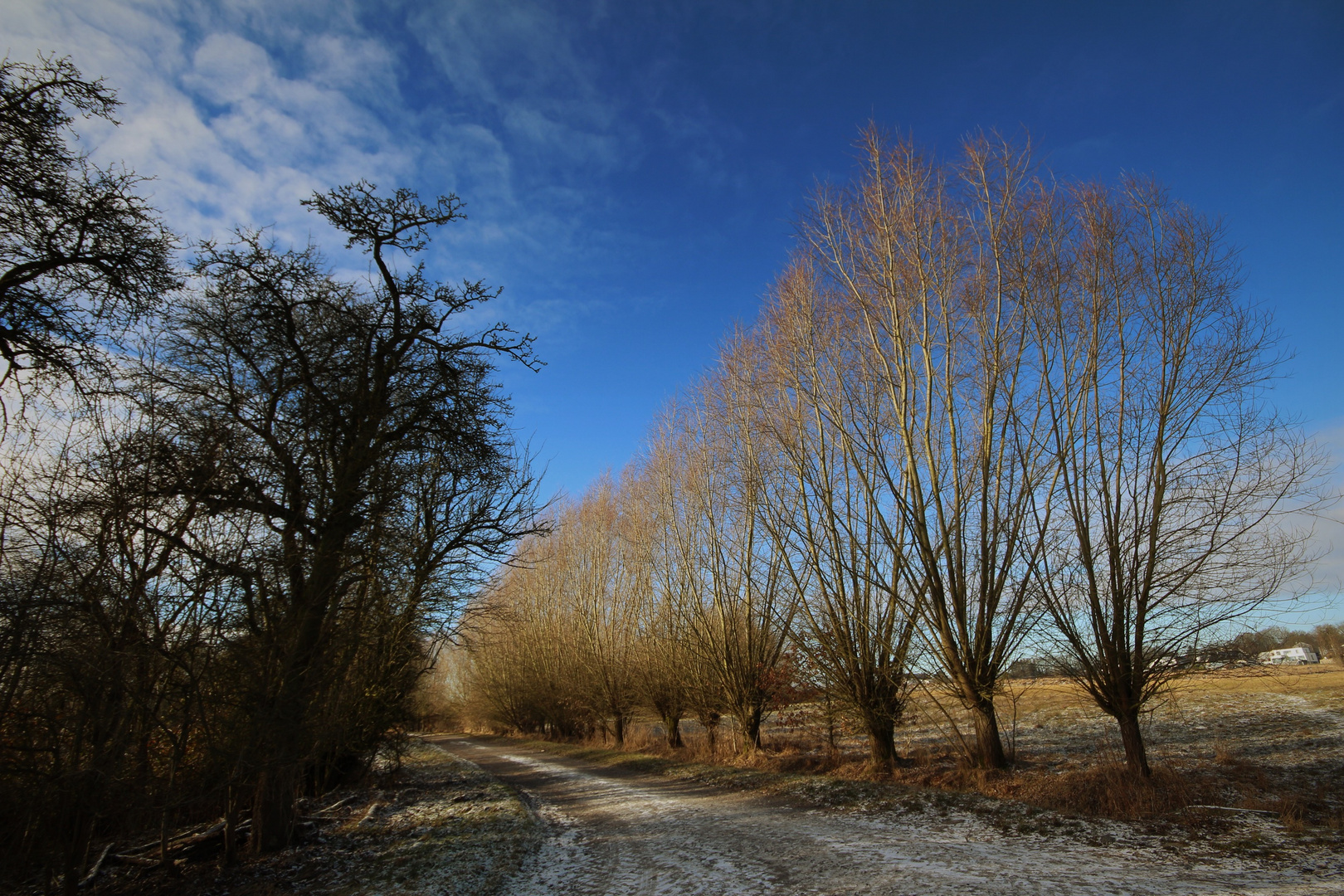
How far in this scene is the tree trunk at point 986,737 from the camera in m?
10.0

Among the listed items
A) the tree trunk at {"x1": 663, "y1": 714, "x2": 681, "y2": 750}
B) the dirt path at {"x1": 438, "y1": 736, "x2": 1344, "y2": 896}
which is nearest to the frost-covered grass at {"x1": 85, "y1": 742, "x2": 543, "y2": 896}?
the dirt path at {"x1": 438, "y1": 736, "x2": 1344, "y2": 896}

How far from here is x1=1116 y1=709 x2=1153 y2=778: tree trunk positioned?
8.47m

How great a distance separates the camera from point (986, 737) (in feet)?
33.3

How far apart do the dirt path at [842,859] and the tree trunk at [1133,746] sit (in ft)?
6.25

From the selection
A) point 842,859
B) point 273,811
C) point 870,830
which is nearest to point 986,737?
point 870,830

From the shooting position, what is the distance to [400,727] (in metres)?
13.4

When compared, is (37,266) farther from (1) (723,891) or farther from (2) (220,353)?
(1) (723,891)

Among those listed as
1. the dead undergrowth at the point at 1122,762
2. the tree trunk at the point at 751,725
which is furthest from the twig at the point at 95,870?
the tree trunk at the point at 751,725

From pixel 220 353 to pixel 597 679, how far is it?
61.3 ft

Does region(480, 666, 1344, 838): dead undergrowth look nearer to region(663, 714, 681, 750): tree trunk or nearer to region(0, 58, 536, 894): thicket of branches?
region(663, 714, 681, 750): tree trunk

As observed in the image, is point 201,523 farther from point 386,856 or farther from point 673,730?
point 673,730

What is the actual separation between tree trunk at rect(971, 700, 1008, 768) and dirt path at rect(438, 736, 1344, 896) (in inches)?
80.6

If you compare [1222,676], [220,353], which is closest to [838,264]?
[1222,676]

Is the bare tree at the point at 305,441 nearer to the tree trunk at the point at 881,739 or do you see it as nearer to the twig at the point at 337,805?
the twig at the point at 337,805
